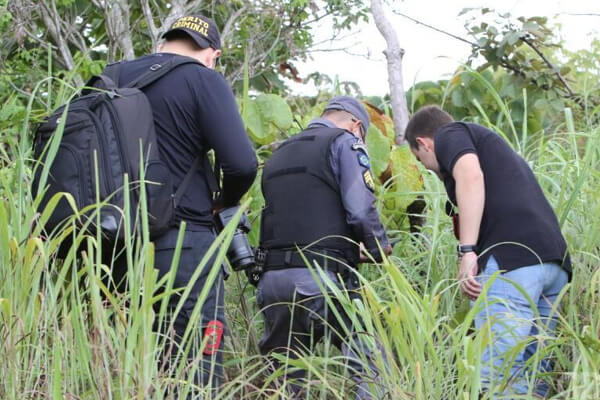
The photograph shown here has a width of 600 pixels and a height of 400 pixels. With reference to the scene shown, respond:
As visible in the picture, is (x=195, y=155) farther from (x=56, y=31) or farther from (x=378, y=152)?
(x=56, y=31)

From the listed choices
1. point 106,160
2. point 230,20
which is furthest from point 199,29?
point 230,20

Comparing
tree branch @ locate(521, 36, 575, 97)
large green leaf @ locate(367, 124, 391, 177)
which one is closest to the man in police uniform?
large green leaf @ locate(367, 124, 391, 177)

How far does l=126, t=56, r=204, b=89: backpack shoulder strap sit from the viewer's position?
3195 millimetres

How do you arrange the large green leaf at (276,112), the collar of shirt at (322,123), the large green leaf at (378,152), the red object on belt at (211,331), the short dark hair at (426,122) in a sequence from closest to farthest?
the red object on belt at (211,331), the short dark hair at (426,122), the collar of shirt at (322,123), the large green leaf at (378,152), the large green leaf at (276,112)

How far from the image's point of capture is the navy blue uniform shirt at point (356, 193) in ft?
12.5

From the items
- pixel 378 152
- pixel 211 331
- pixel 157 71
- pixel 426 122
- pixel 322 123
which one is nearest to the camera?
pixel 211 331

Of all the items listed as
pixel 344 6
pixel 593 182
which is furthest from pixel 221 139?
pixel 344 6

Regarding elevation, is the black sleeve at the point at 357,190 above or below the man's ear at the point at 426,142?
below

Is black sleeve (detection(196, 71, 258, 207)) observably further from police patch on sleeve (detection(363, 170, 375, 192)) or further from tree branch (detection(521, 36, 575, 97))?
tree branch (detection(521, 36, 575, 97))

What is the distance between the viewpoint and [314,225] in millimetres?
3902

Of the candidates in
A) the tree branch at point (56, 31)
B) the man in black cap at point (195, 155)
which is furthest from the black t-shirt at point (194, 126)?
the tree branch at point (56, 31)

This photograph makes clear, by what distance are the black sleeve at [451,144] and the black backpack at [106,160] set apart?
1029mm

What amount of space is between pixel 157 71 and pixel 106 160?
0.42m

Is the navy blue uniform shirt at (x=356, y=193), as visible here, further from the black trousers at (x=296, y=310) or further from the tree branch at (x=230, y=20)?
the tree branch at (x=230, y=20)
